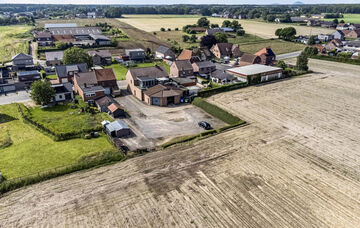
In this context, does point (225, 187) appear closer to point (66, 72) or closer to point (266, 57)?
point (66, 72)

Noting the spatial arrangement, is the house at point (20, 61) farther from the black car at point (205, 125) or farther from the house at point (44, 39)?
the black car at point (205, 125)

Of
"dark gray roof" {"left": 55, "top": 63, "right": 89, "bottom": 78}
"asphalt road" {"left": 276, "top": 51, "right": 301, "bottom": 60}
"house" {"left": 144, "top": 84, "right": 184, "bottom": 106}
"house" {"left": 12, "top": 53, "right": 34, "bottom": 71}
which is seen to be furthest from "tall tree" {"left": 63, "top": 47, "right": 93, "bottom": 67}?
"asphalt road" {"left": 276, "top": 51, "right": 301, "bottom": 60}

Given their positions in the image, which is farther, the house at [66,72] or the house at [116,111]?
the house at [66,72]

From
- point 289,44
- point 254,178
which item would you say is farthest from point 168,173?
point 289,44

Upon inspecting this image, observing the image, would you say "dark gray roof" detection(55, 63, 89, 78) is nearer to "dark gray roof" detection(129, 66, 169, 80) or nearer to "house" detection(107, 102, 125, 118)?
"dark gray roof" detection(129, 66, 169, 80)

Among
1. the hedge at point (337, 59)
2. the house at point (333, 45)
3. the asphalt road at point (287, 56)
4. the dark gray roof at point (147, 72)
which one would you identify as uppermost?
the house at point (333, 45)

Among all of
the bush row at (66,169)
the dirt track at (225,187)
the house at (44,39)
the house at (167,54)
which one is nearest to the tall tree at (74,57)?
the house at (167,54)

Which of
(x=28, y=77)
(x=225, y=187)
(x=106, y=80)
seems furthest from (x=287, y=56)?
(x=28, y=77)
